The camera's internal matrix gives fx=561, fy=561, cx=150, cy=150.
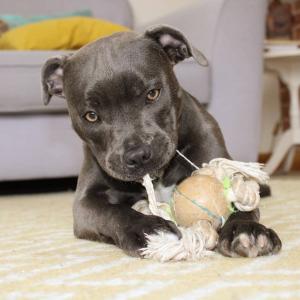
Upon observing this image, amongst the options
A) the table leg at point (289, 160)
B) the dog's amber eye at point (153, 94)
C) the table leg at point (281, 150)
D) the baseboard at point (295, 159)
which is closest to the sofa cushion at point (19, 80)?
the dog's amber eye at point (153, 94)

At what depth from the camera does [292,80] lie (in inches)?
143

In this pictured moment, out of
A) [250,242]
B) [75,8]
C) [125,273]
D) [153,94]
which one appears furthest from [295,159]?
[125,273]

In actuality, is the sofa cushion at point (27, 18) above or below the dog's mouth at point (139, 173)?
above

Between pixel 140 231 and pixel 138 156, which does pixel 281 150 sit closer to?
pixel 138 156

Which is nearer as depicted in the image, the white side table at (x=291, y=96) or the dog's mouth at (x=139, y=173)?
the dog's mouth at (x=139, y=173)

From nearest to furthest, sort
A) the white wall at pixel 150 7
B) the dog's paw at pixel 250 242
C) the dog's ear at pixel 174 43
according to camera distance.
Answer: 1. the dog's paw at pixel 250 242
2. the dog's ear at pixel 174 43
3. the white wall at pixel 150 7

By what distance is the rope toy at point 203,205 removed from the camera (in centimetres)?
128

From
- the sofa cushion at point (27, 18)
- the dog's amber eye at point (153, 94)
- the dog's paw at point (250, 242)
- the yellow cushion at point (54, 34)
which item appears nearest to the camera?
the dog's paw at point (250, 242)

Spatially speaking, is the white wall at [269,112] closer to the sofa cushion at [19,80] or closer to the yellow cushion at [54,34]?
the yellow cushion at [54,34]

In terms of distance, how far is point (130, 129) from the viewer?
1.53m

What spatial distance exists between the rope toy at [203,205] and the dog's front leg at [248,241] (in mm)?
48

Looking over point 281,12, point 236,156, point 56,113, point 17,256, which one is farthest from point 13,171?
point 281,12

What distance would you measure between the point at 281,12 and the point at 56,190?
2.77m

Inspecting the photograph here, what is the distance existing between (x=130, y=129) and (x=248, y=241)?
46 cm
